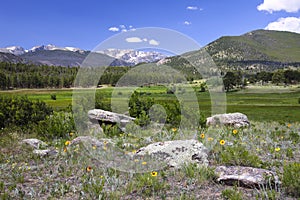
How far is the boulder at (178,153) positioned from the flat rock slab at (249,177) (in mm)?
1279

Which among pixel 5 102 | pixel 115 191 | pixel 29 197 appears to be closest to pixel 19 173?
pixel 29 197

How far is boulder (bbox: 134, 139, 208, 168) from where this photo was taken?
27.0 ft

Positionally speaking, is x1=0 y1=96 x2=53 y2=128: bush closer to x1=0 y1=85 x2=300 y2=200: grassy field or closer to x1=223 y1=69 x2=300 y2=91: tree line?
x1=0 y1=85 x2=300 y2=200: grassy field

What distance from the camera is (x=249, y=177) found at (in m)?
6.29

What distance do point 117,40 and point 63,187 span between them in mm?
6111

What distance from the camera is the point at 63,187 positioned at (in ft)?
21.6

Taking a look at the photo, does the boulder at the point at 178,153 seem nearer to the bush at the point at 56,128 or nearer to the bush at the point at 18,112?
the bush at the point at 56,128

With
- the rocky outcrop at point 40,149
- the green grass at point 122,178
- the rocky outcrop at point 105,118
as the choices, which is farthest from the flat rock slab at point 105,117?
the green grass at point 122,178

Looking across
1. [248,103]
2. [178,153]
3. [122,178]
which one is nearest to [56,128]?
[122,178]

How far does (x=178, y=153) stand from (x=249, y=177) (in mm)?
2667

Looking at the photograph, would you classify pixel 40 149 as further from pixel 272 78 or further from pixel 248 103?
pixel 272 78

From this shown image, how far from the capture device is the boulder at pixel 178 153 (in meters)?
8.23

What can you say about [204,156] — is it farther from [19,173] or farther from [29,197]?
[19,173]

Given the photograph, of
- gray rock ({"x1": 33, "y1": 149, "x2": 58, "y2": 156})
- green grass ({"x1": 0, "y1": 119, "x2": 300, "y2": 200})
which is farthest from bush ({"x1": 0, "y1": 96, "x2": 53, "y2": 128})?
gray rock ({"x1": 33, "y1": 149, "x2": 58, "y2": 156})
